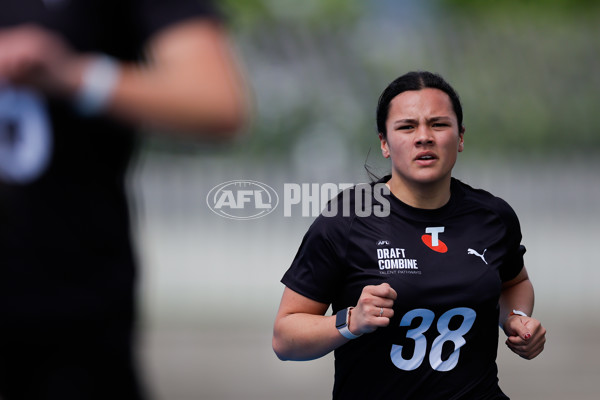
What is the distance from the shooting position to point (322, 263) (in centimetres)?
301

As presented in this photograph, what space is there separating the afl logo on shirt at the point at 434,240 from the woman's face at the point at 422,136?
156 mm

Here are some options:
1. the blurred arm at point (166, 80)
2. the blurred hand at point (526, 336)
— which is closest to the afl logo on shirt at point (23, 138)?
the blurred arm at point (166, 80)

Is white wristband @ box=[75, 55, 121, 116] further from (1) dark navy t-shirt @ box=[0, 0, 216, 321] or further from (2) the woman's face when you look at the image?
(2) the woman's face

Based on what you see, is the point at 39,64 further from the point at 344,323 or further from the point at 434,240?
the point at 434,240

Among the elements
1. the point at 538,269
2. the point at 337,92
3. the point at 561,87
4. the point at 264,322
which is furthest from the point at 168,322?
the point at 561,87

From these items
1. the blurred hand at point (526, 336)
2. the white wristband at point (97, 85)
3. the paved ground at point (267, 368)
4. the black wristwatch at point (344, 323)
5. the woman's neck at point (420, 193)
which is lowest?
the paved ground at point (267, 368)

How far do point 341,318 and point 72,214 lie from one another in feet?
4.50

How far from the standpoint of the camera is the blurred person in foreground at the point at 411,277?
2.96 m

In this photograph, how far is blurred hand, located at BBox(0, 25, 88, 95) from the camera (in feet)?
4.59

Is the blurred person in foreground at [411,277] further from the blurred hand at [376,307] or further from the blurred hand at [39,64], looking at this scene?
the blurred hand at [39,64]

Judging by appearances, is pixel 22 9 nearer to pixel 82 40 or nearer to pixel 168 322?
pixel 82 40

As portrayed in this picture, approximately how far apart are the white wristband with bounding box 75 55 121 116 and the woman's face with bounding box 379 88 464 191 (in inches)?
64.9

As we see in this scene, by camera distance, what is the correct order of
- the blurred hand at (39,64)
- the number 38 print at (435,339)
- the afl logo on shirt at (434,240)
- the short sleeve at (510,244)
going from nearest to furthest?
the blurred hand at (39,64)
the number 38 print at (435,339)
the afl logo on shirt at (434,240)
the short sleeve at (510,244)

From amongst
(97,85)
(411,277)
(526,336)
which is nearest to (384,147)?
(411,277)
